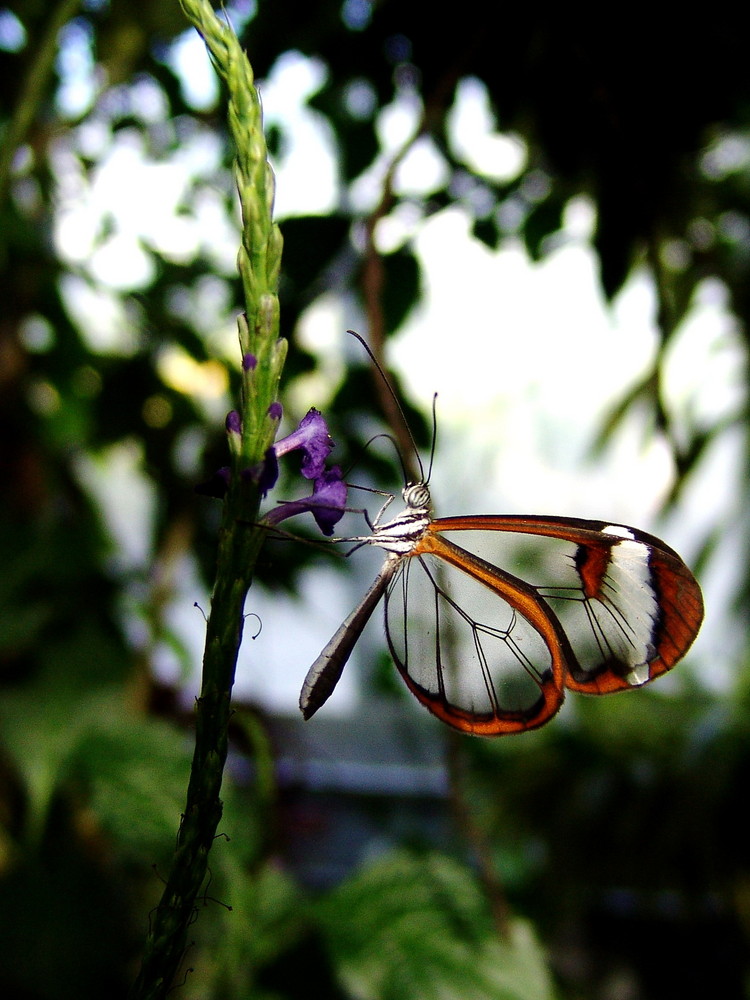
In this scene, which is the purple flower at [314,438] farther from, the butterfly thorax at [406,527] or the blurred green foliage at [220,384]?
the blurred green foliage at [220,384]

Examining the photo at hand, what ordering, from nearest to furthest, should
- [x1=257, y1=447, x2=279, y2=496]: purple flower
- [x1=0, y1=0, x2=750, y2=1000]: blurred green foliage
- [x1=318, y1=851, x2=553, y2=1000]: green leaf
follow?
[x1=257, y1=447, x2=279, y2=496]: purple flower < [x1=0, y1=0, x2=750, y2=1000]: blurred green foliage < [x1=318, y1=851, x2=553, y2=1000]: green leaf

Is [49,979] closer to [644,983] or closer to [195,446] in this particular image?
[195,446]

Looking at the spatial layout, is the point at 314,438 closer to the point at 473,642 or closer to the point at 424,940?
the point at 473,642

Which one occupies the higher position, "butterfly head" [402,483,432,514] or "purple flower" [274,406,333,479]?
"purple flower" [274,406,333,479]

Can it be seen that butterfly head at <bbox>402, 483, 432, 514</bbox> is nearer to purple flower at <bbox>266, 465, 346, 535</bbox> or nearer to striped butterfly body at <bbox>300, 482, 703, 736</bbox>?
striped butterfly body at <bbox>300, 482, 703, 736</bbox>

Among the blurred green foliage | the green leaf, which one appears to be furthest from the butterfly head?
the green leaf
